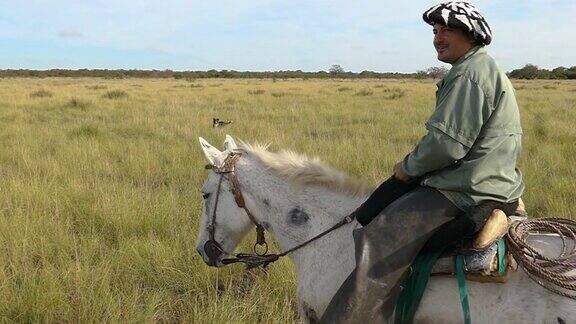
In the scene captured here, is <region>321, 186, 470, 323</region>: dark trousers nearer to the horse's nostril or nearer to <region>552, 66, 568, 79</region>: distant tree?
the horse's nostril

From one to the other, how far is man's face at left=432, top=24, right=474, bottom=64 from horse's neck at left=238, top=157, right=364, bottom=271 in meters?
0.91

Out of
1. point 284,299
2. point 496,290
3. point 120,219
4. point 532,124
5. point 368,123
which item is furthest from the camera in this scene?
point 368,123

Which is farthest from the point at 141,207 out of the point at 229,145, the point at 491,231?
the point at 491,231

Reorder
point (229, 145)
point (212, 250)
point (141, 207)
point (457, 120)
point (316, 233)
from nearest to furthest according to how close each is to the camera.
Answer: point (457, 120) → point (316, 233) → point (212, 250) → point (229, 145) → point (141, 207)

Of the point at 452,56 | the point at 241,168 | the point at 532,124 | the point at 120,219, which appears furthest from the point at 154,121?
the point at 452,56

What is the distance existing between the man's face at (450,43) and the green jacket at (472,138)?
0.05m

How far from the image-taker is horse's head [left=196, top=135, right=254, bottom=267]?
121 inches

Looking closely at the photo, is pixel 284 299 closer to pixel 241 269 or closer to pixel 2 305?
pixel 241 269

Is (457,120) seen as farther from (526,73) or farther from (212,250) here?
Result: (526,73)

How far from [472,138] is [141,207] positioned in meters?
4.33

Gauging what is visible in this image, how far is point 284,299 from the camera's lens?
4000mm

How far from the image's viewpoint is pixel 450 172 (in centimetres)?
226

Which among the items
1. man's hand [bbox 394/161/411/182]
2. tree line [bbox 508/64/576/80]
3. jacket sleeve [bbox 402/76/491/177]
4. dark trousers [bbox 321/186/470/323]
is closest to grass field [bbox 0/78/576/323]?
dark trousers [bbox 321/186/470/323]

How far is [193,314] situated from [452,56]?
8.61 feet
